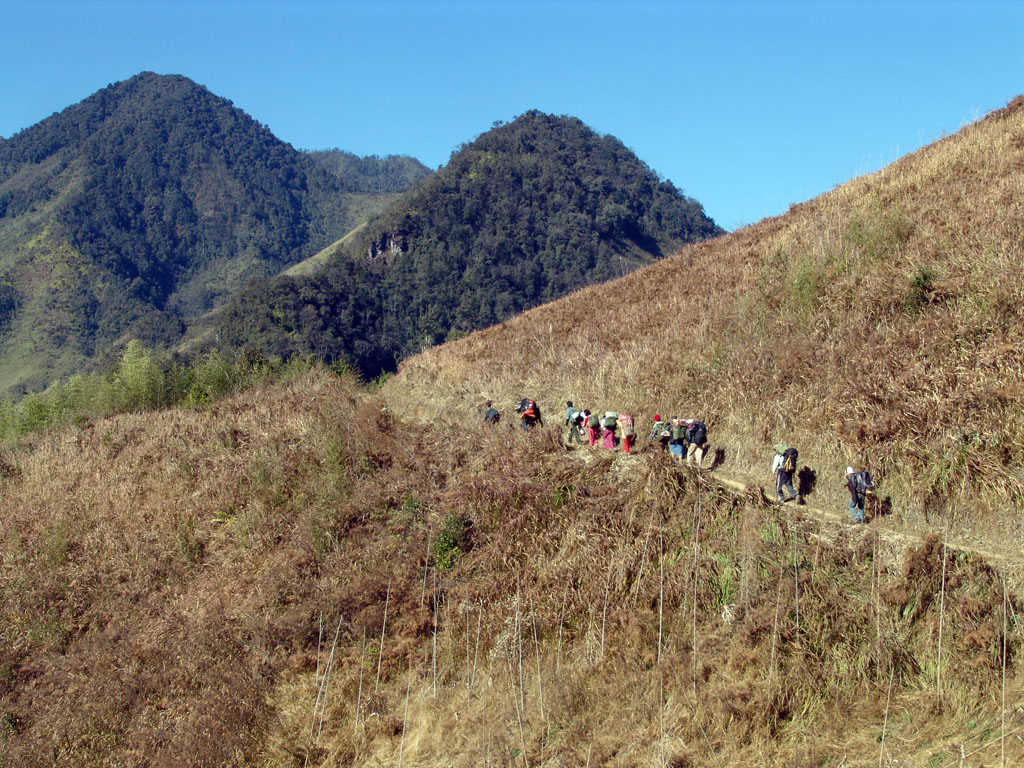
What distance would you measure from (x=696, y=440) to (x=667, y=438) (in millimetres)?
595

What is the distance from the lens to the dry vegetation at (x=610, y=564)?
24.4 feet

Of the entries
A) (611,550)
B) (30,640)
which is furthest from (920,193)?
(30,640)

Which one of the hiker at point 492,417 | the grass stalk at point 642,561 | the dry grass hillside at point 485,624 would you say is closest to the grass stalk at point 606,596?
the dry grass hillside at point 485,624

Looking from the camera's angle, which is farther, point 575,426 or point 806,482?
point 575,426

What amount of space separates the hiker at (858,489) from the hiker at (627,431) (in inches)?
143

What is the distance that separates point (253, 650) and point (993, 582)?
9047mm

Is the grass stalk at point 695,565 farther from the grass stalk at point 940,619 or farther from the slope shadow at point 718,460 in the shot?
the grass stalk at point 940,619

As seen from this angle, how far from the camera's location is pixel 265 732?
8953 millimetres

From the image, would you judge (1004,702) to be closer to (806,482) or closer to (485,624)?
(806,482)

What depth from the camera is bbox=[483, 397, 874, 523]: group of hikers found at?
28.8 feet

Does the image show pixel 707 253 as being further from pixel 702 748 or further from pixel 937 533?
pixel 702 748

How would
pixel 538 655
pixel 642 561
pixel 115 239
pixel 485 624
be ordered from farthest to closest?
pixel 115 239 → pixel 485 624 → pixel 642 561 → pixel 538 655

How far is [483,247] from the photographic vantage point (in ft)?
288

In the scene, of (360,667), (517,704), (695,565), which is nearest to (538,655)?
(517,704)
